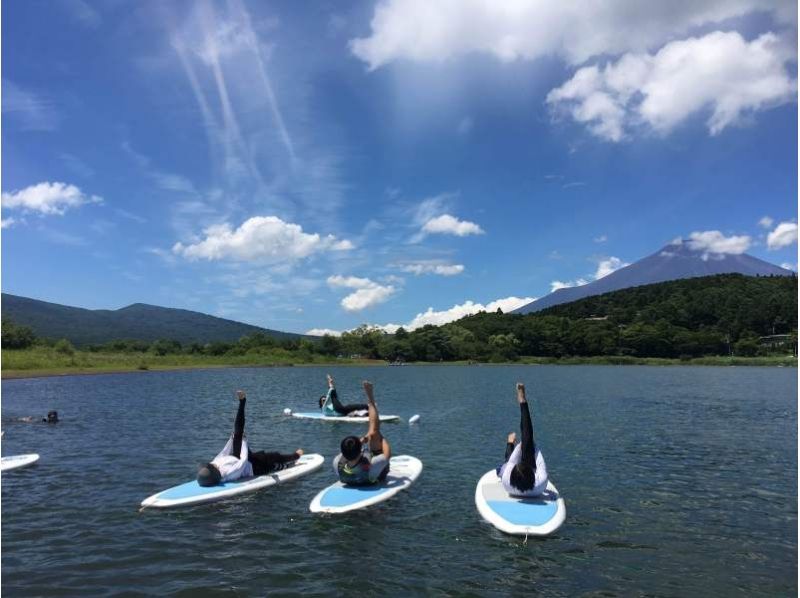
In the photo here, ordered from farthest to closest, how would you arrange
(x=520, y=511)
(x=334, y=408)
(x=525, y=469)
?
1. (x=334, y=408)
2. (x=525, y=469)
3. (x=520, y=511)

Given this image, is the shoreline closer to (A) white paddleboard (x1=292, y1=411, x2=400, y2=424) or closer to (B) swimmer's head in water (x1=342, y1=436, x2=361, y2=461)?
(A) white paddleboard (x1=292, y1=411, x2=400, y2=424)

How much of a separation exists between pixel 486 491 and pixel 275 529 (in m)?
5.55

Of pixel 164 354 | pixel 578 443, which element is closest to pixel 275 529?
pixel 578 443

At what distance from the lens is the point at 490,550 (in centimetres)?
1134

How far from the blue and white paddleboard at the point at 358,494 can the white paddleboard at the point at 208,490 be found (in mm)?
2124

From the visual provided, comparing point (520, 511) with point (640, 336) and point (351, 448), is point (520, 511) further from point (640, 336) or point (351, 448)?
point (640, 336)

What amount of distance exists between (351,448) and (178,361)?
10843 centimetres

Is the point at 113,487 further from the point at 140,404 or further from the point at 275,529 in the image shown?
the point at 140,404

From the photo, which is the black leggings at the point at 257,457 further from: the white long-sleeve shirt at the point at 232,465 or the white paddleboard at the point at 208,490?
the white paddleboard at the point at 208,490

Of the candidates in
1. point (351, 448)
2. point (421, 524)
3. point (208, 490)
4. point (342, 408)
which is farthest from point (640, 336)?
point (208, 490)

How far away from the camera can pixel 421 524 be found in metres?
13.1

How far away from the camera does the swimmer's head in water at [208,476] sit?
14.8 meters

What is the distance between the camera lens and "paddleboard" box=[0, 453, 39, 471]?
1869 cm

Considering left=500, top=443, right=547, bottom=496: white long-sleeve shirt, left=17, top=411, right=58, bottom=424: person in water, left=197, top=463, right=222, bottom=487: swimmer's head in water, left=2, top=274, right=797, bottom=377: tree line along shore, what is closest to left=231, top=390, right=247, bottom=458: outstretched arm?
left=197, top=463, right=222, bottom=487: swimmer's head in water
